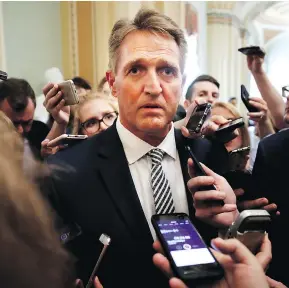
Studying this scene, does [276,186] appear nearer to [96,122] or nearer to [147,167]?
[147,167]

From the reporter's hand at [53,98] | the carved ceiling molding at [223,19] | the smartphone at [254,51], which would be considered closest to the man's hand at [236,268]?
the reporter's hand at [53,98]

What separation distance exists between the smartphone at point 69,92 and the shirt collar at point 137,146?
244mm

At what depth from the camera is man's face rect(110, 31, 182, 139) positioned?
3.95ft

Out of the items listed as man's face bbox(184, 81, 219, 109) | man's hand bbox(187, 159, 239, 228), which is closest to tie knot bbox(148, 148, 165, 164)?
man's hand bbox(187, 159, 239, 228)

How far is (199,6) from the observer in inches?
273

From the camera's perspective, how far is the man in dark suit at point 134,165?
1.09m

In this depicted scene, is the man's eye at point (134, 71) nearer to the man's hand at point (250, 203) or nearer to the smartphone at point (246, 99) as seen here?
the man's hand at point (250, 203)

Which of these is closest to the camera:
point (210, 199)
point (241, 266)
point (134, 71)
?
point (241, 266)

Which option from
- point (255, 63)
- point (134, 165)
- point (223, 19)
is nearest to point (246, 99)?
point (255, 63)

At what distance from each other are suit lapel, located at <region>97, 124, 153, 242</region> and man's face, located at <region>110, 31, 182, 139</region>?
0.10m

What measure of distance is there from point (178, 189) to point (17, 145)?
2.33 feet

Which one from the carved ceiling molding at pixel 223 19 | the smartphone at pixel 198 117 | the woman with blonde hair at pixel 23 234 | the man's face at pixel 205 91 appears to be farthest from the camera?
the carved ceiling molding at pixel 223 19

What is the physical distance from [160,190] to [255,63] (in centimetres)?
103

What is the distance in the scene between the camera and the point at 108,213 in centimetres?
112
